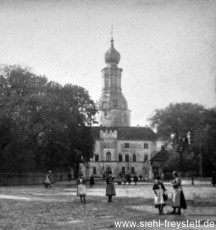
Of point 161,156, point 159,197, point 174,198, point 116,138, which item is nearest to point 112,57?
point 116,138

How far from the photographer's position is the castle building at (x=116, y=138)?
98188mm

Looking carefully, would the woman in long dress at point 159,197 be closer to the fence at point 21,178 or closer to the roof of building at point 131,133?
the fence at point 21,178

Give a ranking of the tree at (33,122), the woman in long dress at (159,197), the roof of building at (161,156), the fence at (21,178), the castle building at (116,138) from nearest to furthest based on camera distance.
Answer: the woman in long dress at (159,197)
the fence at (21,178)
the tree at (33,122)
the roof of building at (161,156)
the castle building at (116,138)

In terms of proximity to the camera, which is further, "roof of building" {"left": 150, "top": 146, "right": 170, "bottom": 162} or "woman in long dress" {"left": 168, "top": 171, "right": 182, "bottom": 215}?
"roof of building" {"left": 150, "top": 146, "right": 170, "bottom": 162}

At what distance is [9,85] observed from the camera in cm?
4788

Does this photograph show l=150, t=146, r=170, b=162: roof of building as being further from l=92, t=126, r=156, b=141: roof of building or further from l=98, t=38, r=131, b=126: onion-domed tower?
l=98, t=38, r=131, b=126: onion-domed tower

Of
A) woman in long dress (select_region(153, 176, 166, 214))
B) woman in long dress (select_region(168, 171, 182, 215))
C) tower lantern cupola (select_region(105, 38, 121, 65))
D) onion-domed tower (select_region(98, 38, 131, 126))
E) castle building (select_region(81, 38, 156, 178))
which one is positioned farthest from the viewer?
tower lantern cupola (select_region(105, 38, 121, 65))

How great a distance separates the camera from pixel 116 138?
98750 mm

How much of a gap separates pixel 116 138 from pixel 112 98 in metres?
11.1

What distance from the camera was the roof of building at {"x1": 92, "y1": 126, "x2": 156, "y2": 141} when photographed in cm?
9878

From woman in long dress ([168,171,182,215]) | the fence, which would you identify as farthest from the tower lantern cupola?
woman in long dress ([168,171,182,215])

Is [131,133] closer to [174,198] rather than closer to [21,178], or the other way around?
[21,178]

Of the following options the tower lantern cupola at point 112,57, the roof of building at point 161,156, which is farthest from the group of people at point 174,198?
the tower lantern cupola at point 112,57

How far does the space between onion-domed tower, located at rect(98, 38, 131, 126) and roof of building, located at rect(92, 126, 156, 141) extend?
4.15 m
